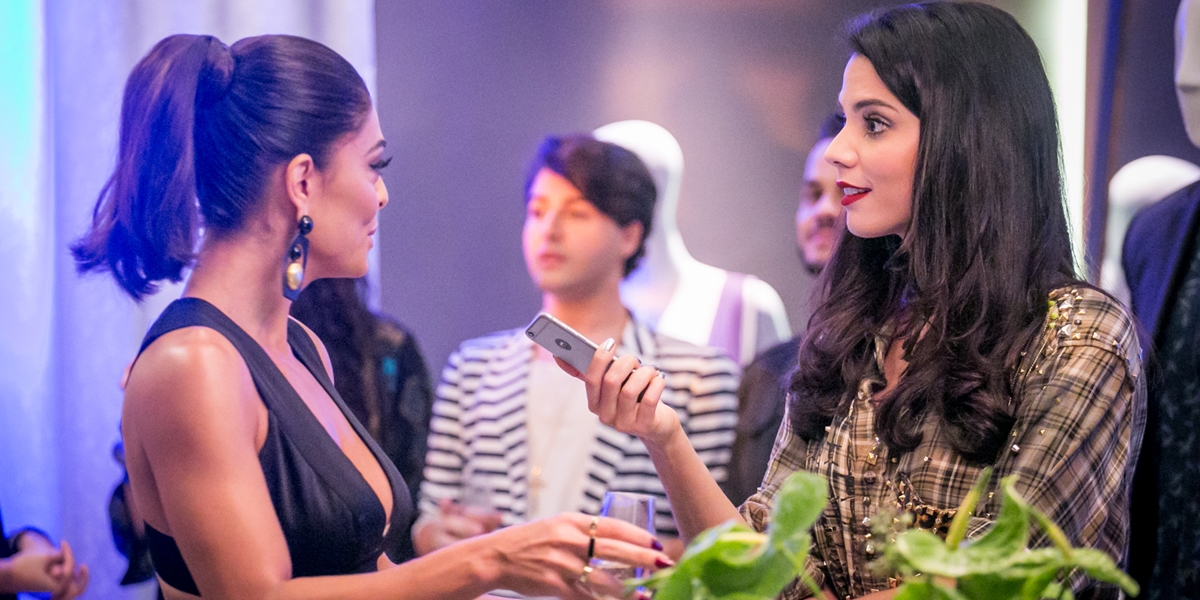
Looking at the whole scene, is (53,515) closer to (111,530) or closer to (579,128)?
(111,530)

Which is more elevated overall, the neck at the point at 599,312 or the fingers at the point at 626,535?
the neck at the point at 599,312

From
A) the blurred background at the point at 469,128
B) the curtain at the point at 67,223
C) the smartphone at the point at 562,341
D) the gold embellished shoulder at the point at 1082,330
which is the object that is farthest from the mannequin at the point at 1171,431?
the curtain at the point at 67,223

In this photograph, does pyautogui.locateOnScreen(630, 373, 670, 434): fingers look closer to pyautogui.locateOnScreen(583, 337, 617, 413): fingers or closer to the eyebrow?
pyautogui.locateOnScreen(583, 337, 617, 413): fingers

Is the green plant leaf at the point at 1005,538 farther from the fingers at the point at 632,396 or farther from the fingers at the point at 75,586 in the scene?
the fingers at the point at 75,586

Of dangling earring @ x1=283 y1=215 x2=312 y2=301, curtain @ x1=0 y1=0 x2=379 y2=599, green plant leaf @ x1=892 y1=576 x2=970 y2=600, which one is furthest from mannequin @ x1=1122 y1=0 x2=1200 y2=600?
curtain @ x1=0 y1=0 x2=379 y2=599

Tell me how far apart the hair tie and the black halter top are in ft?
1.11

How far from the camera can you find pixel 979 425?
4.15 ft

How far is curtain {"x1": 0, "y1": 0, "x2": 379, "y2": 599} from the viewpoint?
6.45ft

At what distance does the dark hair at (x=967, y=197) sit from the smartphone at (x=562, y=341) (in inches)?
15.8

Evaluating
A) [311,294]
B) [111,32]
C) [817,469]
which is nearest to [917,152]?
[817,469]

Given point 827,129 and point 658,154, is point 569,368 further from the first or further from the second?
point 827,129

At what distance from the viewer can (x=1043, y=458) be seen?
47.7 inches

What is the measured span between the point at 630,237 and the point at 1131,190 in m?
1.05

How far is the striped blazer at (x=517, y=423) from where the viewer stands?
82.8 inches
